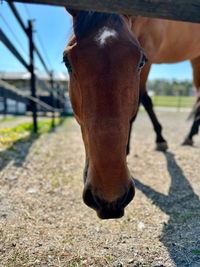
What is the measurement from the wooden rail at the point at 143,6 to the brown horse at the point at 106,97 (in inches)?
8.0

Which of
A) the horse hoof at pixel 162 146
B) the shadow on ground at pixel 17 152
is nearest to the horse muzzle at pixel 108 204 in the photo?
the shadow on ground at pixel 17 152

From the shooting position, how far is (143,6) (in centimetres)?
135

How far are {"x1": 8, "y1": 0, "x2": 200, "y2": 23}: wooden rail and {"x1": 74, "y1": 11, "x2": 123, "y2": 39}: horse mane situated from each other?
219 millimetres

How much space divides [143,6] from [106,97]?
40cm

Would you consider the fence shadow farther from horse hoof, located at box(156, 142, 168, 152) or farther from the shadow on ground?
horse hoof, located at box(156, 142, 168, 152)

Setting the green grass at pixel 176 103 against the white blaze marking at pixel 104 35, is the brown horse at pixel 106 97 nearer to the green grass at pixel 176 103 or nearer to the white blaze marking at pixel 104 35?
the white blaze marking at pixel 104 35

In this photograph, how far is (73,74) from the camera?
1635mm

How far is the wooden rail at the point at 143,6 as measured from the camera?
1.33 m

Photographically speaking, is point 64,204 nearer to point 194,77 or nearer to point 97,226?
point 97,226

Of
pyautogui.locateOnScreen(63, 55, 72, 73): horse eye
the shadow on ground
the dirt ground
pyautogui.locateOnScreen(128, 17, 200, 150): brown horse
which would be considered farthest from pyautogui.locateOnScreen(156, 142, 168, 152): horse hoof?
pyautogui.locateOnScreen(63, 55, 72, 73): horse eye

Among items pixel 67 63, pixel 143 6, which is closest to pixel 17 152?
pixel 67 63

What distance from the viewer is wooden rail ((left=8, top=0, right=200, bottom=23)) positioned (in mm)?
1329

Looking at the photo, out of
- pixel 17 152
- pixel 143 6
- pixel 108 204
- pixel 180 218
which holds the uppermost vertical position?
pixel 143 6

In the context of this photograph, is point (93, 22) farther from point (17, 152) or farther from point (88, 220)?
point (17, 152)
